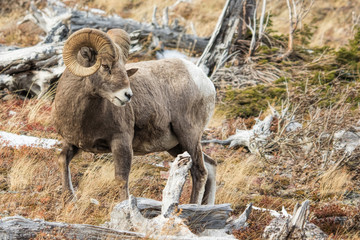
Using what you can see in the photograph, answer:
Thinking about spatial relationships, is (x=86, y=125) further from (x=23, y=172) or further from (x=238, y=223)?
(x=238, y=223)

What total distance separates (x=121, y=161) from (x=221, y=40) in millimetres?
7992

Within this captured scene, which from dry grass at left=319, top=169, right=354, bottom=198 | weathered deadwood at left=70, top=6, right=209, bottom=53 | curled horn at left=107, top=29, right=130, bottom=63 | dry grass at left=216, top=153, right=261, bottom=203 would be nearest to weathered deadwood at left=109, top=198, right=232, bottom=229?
curled horn at left=107, top=29, right=130, bottom=63

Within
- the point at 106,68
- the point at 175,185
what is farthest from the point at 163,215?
the point at 106,68

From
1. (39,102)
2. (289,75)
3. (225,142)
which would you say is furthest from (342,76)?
(39,102)

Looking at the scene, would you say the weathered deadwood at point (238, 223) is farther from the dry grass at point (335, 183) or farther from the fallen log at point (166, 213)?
the dry grass at point (335, 183)

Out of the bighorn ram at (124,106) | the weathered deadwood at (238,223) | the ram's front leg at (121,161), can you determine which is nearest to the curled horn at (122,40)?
the bighorn ram at (124,106)

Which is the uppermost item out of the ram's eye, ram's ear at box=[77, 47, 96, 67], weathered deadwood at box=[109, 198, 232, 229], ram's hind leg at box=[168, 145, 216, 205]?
ram's ear at box=[77, 47, 96, 67]

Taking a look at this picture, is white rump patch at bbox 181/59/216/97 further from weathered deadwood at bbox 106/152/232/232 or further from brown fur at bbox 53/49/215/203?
weathered deadwood at bbox 106/152/232/232

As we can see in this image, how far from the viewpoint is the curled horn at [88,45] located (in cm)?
475

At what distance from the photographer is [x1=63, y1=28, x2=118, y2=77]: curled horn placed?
4746 mm

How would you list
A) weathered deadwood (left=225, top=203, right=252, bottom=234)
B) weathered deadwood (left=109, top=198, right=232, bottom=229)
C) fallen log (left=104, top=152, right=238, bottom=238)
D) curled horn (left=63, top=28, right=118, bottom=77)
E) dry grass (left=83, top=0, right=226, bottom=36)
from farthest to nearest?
dry grass (left=83, top=0, right=226, bottom=36) → weathered deadwood (left=225, top=203, right=252, bottom=234) → curled horn (left=63, top=28, right=118, bottom=77) → weathered deadwood (left=109, top=198, right=232, bottom=229) → fallen log (left=104, top=152, right=238, bottom=238)

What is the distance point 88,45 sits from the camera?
4844mm

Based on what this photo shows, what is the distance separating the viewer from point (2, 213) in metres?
4.71

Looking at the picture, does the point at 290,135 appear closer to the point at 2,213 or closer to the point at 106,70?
the point at 106,70
